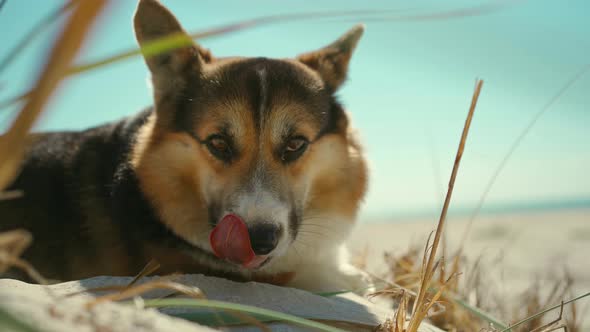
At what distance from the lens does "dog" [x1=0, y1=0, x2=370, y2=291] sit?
3.03 metres

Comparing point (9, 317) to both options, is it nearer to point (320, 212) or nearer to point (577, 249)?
point (320, 212)

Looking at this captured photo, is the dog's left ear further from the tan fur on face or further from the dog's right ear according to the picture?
the tan fur on face

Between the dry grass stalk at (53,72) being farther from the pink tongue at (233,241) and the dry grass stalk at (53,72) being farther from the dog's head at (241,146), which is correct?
the dog's head at (241,146)

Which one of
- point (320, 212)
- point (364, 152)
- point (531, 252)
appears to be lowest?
point (320, 212)

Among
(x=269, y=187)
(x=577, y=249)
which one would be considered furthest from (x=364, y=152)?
(x=577, y=249)

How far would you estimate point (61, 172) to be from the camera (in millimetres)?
3430

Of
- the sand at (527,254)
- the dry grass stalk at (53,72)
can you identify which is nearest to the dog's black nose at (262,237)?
the dry grass stalk at (53,72)

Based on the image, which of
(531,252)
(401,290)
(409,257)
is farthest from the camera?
(531,252)

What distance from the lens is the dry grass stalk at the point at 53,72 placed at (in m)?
0.74

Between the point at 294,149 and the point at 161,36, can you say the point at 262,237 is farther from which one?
the point at 161,36

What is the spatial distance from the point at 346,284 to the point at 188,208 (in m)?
1.20

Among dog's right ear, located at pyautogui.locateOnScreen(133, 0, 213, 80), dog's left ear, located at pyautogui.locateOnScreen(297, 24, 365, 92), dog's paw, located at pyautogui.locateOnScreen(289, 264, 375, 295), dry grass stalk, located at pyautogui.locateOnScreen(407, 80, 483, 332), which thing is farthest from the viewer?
dog's left ear, located at pyautogui.locateOnScreen(297, 24, 365, 92)

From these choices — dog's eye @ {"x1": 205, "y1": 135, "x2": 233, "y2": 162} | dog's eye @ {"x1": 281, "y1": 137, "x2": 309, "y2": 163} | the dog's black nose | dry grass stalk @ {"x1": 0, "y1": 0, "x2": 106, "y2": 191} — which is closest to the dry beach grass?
dry grass stalk @ {"x1": 0, "y1": 0, "x2": 106, "y2": 191}

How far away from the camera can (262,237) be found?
2.46m
